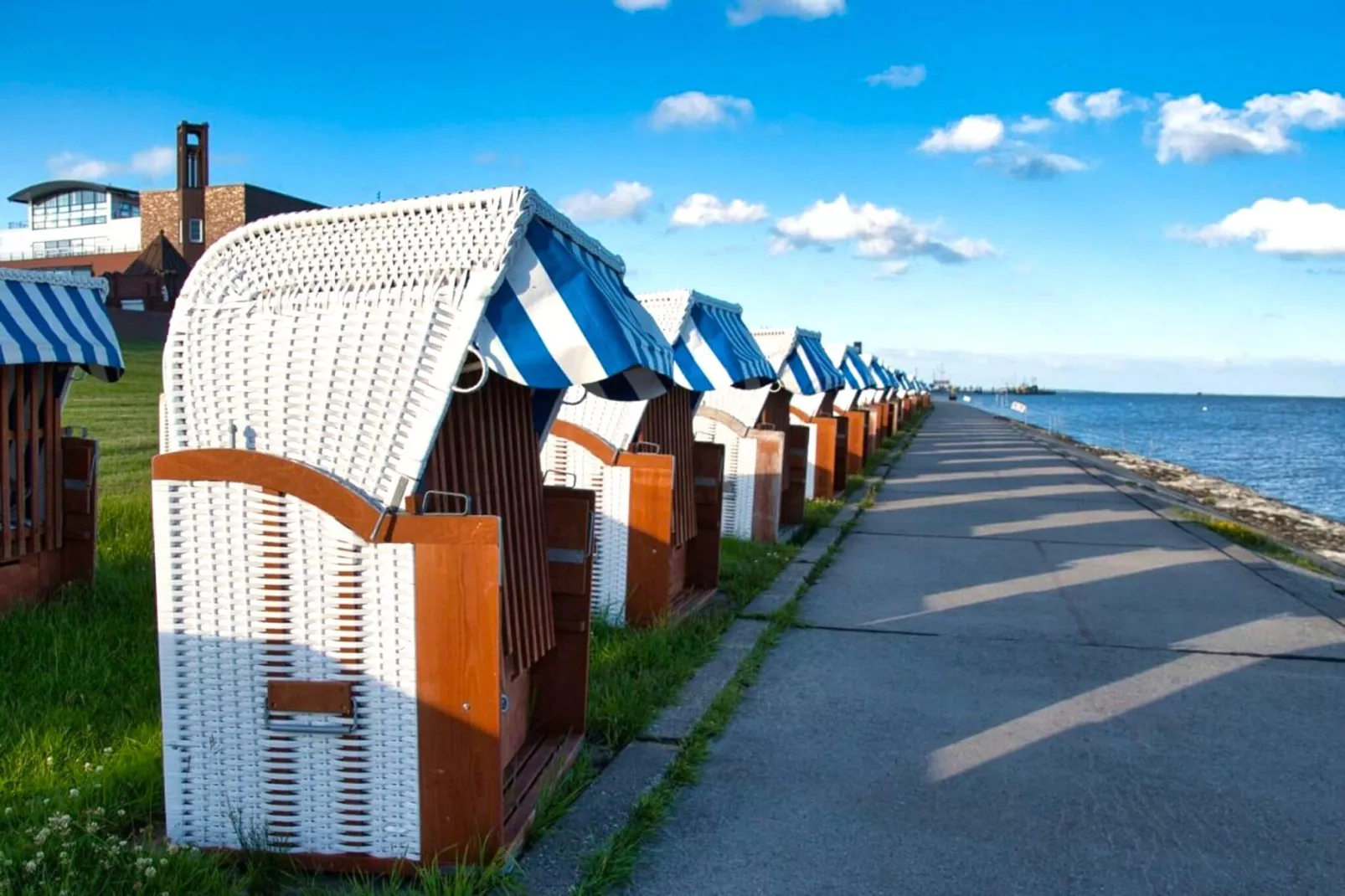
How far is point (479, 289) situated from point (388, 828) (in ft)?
5.62

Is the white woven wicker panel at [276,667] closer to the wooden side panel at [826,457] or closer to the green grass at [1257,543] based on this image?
the green grass at [1257,543]

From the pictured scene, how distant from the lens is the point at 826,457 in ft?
47.3

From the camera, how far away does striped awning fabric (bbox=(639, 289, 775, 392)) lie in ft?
24.4

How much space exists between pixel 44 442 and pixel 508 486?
3.62 meters

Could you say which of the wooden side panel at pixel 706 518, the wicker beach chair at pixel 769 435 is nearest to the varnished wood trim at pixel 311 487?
the wooden side panel at pixel 706 518

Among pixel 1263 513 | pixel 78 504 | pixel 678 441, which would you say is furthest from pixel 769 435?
pixel 1263 513

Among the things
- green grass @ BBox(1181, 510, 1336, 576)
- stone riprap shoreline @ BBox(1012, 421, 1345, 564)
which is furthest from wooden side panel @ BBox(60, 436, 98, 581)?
stone riprap shoreline @ BBox(1012, 421, 1345, 564)

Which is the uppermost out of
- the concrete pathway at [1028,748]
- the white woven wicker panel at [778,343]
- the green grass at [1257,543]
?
the white woven wicker panel at [778,343]

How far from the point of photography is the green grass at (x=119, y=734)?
3084mm

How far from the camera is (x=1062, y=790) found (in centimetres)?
428

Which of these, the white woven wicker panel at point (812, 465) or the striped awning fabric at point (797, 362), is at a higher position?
the striped awning fabric at point (797, 362)

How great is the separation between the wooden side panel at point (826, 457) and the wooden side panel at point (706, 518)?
21.7 ft

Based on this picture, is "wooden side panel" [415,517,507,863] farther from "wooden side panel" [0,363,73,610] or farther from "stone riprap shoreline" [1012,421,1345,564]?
"stone riprap shoreline" [1012,421,1345,564]

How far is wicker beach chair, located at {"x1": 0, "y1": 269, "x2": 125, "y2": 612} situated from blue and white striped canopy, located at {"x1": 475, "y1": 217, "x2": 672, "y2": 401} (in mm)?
3437
